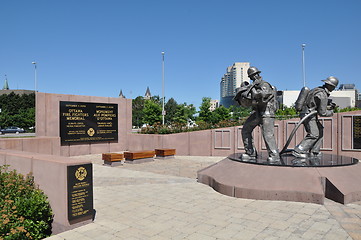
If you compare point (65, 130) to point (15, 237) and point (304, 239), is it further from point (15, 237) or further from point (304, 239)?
point (304, 239)

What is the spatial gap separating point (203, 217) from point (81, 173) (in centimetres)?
296

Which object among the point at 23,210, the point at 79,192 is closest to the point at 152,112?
the point at 79,192

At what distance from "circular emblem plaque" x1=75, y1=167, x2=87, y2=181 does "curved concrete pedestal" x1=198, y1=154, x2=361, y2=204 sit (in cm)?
443

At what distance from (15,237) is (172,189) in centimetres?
507

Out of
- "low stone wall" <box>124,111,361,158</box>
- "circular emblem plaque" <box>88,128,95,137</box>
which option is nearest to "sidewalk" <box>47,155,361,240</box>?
"low stone wall" <box>124,111,361,158</box>

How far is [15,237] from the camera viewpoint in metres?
4.73

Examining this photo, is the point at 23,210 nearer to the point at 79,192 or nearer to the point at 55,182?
the point at 55,182

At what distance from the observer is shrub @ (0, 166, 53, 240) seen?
15.7 feet

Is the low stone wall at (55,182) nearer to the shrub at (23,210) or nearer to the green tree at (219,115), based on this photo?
the shrub at (23,210)

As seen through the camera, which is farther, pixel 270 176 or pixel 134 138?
pixel 134 138

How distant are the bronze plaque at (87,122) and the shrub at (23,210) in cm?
1150

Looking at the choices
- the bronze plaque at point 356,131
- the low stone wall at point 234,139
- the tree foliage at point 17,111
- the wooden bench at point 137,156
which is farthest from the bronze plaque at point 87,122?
the tree foliage at point 17,111

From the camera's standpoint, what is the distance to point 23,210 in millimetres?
5309

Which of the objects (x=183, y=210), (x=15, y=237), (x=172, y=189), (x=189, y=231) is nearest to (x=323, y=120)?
(x=172, y=189)
